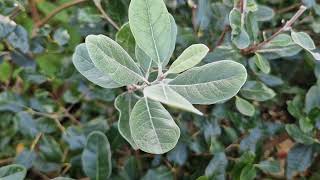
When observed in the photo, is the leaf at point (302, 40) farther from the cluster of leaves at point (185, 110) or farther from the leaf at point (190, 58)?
the leaf at point (190, 58)

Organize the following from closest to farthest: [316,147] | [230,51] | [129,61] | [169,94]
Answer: [169,94]
[129,61]
[230,51]
[316,147]

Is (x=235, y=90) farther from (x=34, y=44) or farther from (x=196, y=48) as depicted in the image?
(x=34, y=44)

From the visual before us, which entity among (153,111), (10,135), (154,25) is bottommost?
(10,135)

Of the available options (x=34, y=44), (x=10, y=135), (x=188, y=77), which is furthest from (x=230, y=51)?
(x=10, y=135)

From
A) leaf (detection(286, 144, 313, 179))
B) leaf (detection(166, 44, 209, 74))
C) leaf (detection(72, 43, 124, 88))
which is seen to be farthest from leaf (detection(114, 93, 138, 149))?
leaf (detection(286, 144, 313, 179))

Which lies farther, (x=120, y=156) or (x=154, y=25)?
(x=120, y=156)

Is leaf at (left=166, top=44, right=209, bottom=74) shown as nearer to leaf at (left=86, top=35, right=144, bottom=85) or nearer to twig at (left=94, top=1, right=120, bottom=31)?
leaf at (left=86, top=35, right=144, bottom=85)
